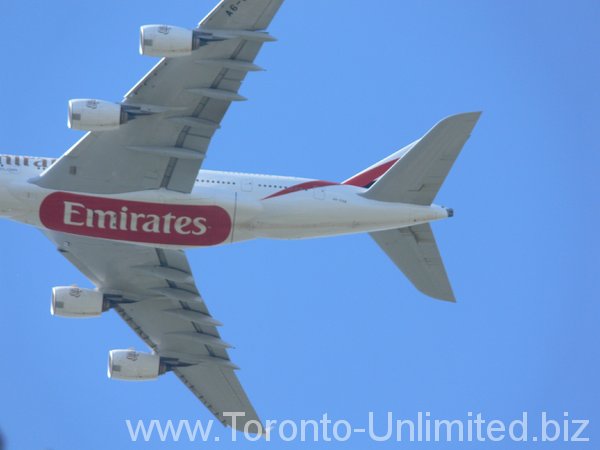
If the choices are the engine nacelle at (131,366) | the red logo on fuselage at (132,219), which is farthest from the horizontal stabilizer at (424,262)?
the engine nacelle at (131,366)

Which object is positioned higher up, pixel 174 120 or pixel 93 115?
pixel 93 115

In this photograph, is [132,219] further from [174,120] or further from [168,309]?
[168,309]

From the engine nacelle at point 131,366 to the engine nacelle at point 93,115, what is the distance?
1516 cm

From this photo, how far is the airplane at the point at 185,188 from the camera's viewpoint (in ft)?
186

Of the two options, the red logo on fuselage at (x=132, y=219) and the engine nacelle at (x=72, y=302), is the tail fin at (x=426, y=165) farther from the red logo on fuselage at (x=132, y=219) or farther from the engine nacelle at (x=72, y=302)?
the engine nacelle at (x=72, y=302)

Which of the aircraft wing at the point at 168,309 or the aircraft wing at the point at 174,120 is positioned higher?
the aircraft wing at the point at 174,120

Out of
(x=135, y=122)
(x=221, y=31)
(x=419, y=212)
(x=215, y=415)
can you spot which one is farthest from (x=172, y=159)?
(x=215, y=415)

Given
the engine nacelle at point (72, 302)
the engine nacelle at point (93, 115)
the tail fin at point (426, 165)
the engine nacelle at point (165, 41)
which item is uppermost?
the engine nacelle at point (165, 41)

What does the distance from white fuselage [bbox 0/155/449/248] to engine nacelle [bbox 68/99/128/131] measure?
423 centimetres

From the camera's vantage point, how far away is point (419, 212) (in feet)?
202

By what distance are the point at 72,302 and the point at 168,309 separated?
18.2ft

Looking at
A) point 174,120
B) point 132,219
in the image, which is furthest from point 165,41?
point 132,219

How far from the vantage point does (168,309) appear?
222 ft

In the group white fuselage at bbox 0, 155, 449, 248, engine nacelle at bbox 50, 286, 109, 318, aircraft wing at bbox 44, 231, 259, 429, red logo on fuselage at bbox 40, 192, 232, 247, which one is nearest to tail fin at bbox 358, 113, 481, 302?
white fuselage at bbox 0, 155, 449, 248
